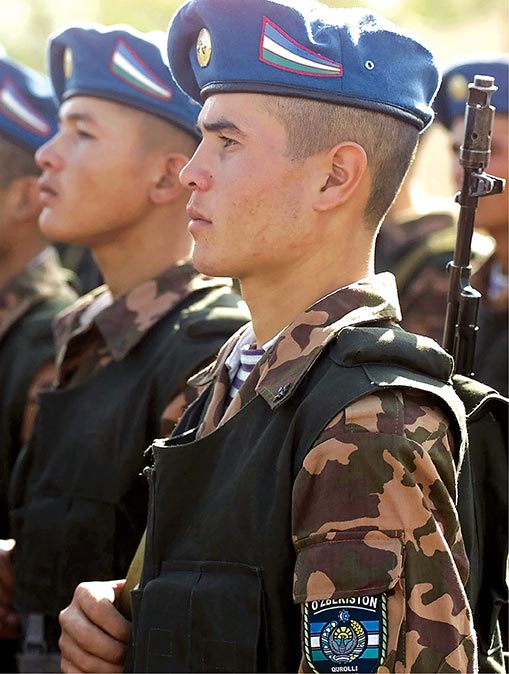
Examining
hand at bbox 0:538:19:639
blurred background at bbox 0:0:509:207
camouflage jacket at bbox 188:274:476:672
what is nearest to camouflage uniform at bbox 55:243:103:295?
hand at bbox 0:538:19:639

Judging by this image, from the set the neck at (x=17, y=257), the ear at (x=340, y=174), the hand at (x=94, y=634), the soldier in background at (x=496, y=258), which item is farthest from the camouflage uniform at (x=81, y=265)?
the ear at (x=340, y=174)

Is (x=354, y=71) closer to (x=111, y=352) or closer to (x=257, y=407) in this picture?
(x=257, y=407)

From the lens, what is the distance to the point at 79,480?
3553 millimetres

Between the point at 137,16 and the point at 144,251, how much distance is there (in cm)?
1257

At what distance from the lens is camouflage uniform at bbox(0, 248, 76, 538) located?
4430 mm

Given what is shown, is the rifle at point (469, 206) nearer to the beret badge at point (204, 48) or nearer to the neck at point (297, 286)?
the neck at point (297, 286)

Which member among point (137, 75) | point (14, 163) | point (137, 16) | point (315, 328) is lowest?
point (315, 328)

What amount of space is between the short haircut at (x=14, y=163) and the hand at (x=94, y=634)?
2.93 meters

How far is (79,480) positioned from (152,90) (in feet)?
4.19

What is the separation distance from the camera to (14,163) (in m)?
5.28

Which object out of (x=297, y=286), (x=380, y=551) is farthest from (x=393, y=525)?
(x=297, y=286)

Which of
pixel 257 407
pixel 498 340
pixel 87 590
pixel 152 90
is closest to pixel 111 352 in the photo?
pixel 152 90

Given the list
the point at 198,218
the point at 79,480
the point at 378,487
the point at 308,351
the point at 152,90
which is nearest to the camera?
the point at 378,487

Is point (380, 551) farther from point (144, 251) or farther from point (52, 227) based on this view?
point (52, 227)
